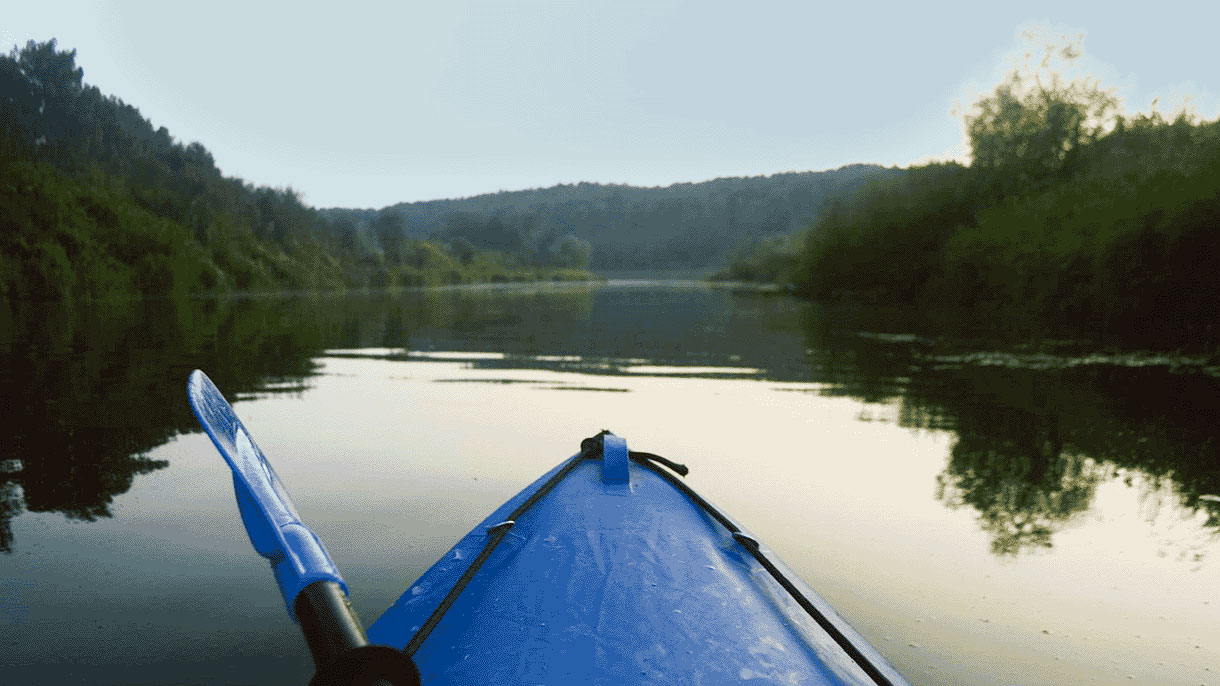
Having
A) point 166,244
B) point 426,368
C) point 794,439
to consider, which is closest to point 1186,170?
point 794,439

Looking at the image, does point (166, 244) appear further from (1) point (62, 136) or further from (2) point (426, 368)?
(2) point (426, 368)

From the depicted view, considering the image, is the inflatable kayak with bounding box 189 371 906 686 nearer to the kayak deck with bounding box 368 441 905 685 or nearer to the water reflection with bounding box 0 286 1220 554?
the kayak deck with bounding box 368 441 905 685

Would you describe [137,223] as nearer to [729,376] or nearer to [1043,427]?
[729,376]

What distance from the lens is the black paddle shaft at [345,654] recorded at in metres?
1.58

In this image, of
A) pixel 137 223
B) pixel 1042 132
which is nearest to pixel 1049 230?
pixel 1042 132

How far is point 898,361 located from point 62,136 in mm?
72328

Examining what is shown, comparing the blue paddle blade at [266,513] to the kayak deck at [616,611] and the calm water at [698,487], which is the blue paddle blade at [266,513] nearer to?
the kayak deck at [616,611]

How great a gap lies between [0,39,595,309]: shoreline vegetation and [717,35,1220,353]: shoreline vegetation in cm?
4034

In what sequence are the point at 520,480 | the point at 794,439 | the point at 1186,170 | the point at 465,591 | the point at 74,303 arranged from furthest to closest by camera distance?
the point at 74,303, the point at 1186,170, the point at 794,439, the point at 520,480, the point at 465,591

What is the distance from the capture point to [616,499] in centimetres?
376

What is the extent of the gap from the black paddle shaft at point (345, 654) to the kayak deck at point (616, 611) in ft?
2.19

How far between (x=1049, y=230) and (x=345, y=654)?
2990 centimetres

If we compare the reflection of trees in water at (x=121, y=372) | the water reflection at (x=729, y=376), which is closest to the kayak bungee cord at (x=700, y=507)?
the water reflection at (x=729, y=376)

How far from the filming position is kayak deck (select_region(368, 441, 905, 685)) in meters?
2.36
